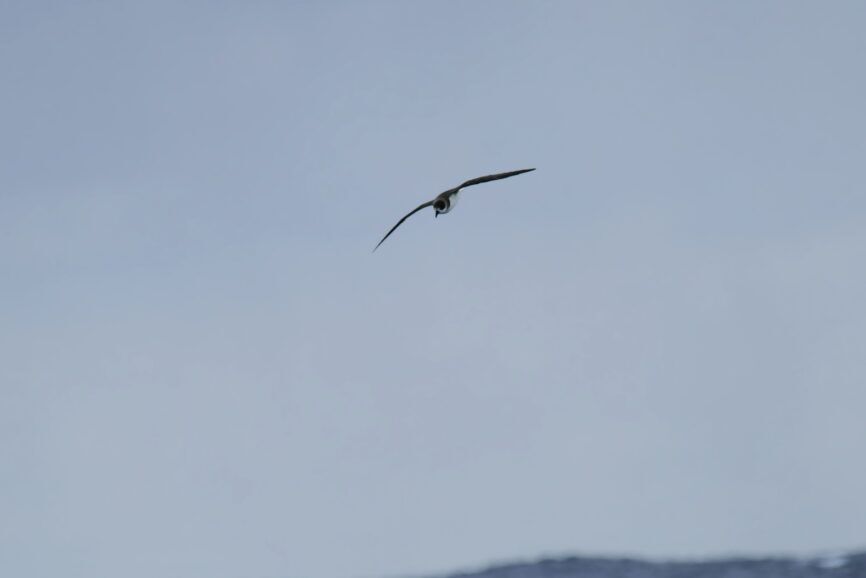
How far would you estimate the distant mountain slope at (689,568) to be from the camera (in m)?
57.1

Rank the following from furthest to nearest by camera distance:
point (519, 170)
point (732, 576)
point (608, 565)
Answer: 1. point (608, 565)
2. point (732, 576)
3. point (519, 170)

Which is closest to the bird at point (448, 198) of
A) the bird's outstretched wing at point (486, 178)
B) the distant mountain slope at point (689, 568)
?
the bird's outstretched wing at point (486, 178)

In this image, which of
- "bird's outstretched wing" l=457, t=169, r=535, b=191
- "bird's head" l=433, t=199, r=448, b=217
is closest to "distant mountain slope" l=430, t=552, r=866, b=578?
"bird's outstretched wing" l=457, t=169, r=535, b=191

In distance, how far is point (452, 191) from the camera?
28828 millimetres

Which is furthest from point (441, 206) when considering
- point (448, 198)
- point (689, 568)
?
point (689, 568)

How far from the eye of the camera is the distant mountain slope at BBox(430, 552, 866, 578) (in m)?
57.1

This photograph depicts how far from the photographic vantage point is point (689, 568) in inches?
2292

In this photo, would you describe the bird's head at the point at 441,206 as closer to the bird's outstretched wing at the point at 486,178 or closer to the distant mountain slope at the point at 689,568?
the bird's outstretched wing at the point at 486,178

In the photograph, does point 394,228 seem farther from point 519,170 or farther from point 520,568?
point 520,568

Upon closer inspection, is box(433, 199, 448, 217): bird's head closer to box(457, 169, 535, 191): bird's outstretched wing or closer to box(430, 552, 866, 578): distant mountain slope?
box(457, 169, 535, 191): bird's outstretched wing

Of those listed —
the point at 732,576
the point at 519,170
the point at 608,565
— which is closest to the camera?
the point at 519,170

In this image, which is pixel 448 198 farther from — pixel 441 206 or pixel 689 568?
pixel 689 568

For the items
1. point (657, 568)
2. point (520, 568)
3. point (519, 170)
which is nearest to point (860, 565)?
point (657, 568)

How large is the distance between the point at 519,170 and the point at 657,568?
36.0m
